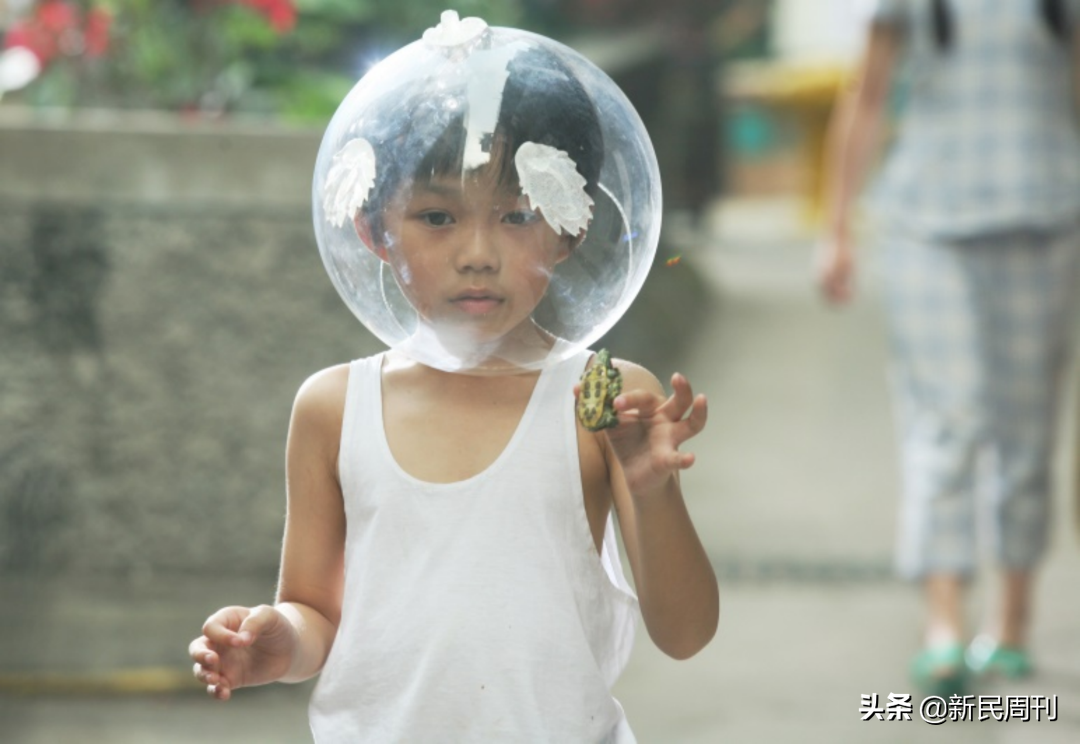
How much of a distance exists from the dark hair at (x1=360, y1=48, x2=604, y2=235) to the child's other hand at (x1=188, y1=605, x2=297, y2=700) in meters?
0.46

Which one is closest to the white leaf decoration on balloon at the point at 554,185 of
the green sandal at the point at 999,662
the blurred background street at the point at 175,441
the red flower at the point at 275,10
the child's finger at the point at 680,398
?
the child's finger at the point at 680,398

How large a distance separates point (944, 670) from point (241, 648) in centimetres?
282

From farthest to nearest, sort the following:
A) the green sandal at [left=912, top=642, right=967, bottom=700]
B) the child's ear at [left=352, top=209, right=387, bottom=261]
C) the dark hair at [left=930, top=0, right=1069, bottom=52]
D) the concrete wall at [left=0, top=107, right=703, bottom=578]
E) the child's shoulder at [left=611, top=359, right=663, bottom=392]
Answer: the concrete wall at [left=0, top=107, right=703, bottom=578], the green sandal at [left=912, top=642, right=967, bottom=700], the dark hair at [left=930, top=0, right=1069, bottom=52], the child's shoulder at [left=611, top=359, right=663, bottom=392], the child's ear at [left=352, top=209, right=387, bottom=261]

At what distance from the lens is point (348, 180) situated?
1.95 meters

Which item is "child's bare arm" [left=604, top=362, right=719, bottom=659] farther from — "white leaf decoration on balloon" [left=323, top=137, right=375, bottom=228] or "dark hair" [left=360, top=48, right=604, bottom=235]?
"white leaf decoration on balloon" [left=323, top=137, right=375, bottom=228]

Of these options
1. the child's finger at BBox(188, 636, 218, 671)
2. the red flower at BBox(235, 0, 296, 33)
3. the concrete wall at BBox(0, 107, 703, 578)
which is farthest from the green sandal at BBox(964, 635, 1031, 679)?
the child's finger at BBox(188, 636, 218, 671)

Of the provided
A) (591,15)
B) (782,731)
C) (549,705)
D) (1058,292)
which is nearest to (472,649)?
(549,705)

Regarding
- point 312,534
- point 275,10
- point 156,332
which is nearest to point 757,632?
point 156,332

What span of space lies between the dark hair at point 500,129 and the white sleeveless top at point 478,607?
331 mm

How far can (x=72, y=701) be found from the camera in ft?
14.7

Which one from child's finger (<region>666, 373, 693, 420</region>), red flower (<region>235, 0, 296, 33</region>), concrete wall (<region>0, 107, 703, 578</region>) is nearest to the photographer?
child's finger (<region>666, 373, 693, 420</region>)

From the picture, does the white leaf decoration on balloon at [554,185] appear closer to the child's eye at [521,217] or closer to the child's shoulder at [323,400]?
the child's eye at [521,217]

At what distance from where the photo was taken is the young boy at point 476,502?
1.91 meters

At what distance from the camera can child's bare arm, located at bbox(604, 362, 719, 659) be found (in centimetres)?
190
